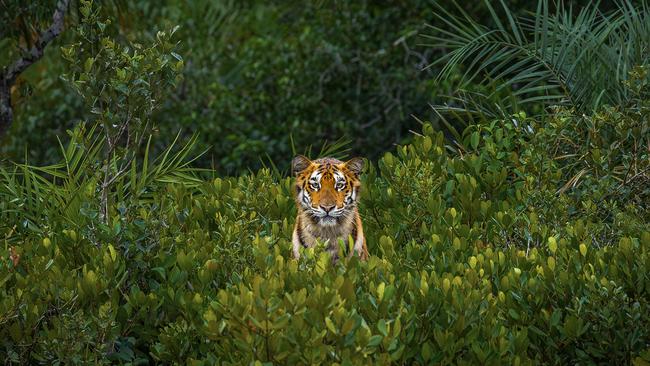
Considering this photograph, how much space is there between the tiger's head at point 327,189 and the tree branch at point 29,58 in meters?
4.34

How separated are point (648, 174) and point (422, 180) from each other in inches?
62.8

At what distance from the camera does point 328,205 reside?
270 inches

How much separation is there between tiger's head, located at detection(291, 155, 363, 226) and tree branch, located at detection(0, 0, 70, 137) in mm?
4337

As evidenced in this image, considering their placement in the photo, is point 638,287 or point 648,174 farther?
point 648,174

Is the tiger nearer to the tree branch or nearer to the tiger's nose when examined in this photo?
the tiger's nose

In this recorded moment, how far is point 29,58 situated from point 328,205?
4.84 meters

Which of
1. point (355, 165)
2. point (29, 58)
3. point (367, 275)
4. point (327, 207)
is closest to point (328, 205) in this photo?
point (327, 207)

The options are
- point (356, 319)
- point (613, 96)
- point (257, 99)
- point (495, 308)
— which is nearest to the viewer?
point (356, 319)

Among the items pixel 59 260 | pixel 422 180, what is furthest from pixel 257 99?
pixel 59 260

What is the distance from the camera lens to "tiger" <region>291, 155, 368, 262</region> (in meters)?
6.88

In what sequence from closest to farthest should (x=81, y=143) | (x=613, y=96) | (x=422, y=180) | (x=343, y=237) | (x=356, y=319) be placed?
(x=356, y=319) < (x=343, y=237) < (x=81, y=143) < (x=422, y=180) < (x=613, y=96)

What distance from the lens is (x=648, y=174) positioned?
8555 millimetres

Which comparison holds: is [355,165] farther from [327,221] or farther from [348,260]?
[348,260]

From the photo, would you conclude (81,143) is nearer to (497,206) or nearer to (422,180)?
(422,180)
